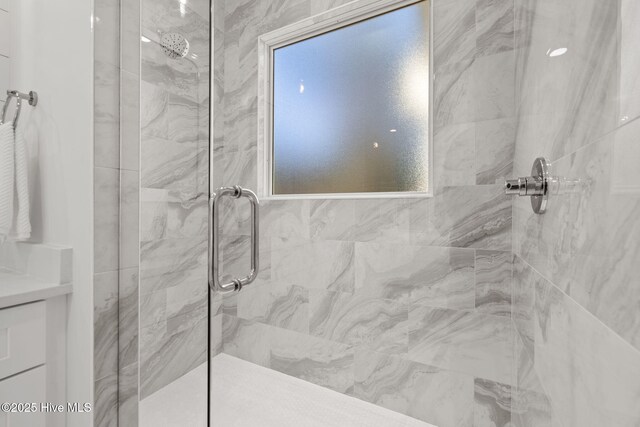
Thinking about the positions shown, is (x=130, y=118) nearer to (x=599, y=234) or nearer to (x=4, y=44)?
(x=4, y=44)

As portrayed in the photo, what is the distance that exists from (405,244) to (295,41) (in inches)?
56.2

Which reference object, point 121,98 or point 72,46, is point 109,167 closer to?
point 121,98

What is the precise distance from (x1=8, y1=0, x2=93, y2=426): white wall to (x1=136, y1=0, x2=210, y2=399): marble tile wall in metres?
0.13

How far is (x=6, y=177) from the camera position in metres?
0.86

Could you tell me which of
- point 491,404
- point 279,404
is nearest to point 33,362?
point 279,404

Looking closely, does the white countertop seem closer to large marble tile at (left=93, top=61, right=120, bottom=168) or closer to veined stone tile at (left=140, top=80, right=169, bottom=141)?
large marble tile at (left=93, top=61, right=120, bottom=168)

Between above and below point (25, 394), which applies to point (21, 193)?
above

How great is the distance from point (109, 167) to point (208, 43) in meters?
0.44

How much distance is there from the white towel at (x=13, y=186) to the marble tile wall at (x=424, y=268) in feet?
1.74

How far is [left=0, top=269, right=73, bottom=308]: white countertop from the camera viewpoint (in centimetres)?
76

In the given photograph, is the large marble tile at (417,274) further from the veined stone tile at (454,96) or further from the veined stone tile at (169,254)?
the veined stone tile at (169,254)

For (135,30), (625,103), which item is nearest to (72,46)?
(135,30)

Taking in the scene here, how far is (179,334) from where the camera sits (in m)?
0.85

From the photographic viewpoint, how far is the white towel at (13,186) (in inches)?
33.3
